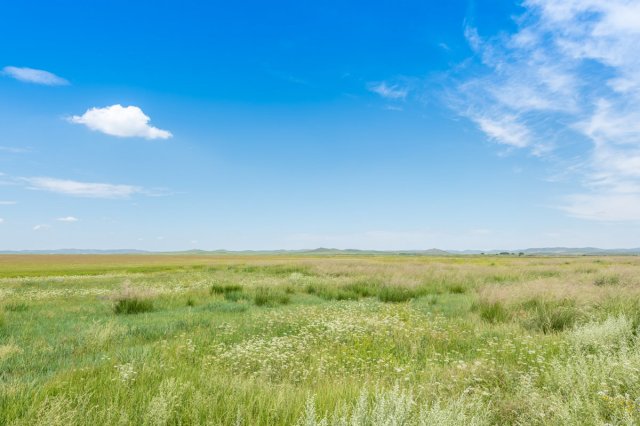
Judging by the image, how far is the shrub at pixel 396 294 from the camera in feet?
49.0

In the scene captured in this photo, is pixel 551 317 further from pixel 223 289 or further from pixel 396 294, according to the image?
pixel 223 289

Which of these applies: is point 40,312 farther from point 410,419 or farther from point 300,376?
point 410,419

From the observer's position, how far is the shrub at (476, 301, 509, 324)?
31.1ft

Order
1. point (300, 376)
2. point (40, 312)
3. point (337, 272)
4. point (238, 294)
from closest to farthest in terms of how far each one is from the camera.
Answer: point (300, 376), point (40, 312), point (238, 294), point (337, 272)

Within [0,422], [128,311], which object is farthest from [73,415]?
[128,311]

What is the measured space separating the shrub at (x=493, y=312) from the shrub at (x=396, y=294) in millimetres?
4446

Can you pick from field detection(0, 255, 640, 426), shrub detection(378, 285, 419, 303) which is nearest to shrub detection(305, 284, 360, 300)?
shrub detection(378, 285, 419, 303)

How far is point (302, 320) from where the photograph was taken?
8.91 metres

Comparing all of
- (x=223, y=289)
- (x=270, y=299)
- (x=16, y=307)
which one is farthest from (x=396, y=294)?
(x=16, y=307)

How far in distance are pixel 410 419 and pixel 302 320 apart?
5.71m

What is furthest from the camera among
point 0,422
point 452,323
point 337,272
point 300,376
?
point 337,272

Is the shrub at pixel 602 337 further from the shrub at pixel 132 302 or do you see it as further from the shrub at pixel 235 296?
the shrub at pixel 132 302

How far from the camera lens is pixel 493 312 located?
9977mm

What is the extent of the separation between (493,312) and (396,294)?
5.59 m
